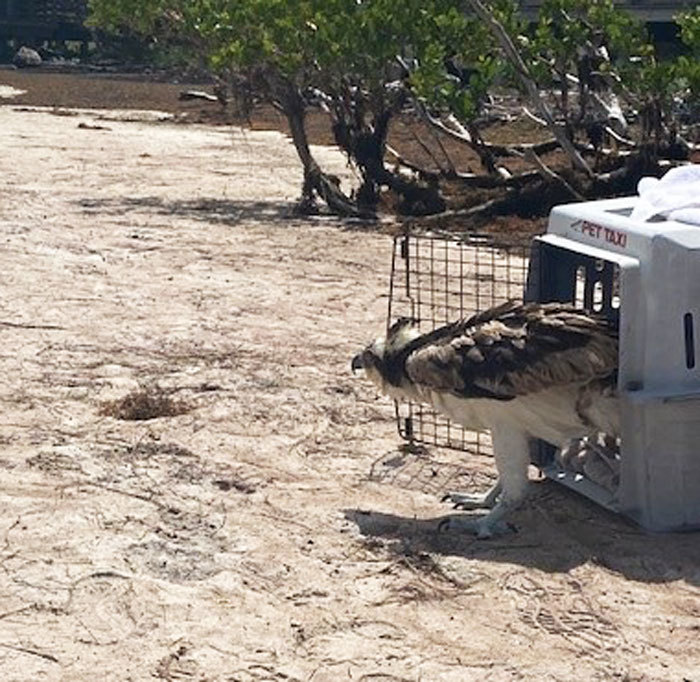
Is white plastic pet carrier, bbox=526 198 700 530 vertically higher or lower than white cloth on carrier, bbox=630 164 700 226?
lower

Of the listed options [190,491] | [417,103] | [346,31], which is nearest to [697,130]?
[417,103]

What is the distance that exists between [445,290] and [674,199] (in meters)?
4.03

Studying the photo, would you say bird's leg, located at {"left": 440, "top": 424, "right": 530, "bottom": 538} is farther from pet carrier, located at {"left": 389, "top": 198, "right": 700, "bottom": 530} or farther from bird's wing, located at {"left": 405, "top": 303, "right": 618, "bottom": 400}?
pet carrier, located at {"left": 389, "top": 198, "right": 700, "bottom": 530}

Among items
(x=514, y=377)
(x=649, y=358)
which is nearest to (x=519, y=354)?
(x=514, y=377)

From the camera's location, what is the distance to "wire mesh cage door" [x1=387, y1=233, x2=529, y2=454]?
24.7 feet

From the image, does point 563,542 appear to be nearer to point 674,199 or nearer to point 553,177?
point 674,199

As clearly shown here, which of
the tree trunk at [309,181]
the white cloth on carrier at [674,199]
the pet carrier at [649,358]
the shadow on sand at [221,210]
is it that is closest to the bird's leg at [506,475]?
the pet carrier at [649,358]

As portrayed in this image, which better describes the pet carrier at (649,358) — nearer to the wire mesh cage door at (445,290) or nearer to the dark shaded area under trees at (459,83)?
the wire mesh cage door at (445,290)

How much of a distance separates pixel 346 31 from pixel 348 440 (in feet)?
26.2

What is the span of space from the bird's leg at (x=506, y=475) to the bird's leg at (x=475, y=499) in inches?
5.0

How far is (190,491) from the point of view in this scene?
6582mm

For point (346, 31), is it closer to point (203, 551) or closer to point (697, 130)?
point (697, 130)

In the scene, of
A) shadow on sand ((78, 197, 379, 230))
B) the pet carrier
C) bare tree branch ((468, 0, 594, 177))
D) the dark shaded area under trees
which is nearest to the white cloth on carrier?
the pet carrier

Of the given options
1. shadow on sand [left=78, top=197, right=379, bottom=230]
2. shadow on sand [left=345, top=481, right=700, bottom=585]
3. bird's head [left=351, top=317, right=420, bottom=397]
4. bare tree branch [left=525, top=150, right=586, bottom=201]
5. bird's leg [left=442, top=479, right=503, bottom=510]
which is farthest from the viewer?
shadow on sand [left=78, top=197, right=379, bottom=230]
